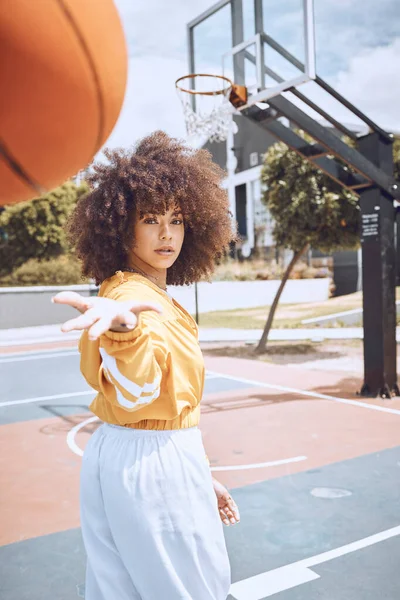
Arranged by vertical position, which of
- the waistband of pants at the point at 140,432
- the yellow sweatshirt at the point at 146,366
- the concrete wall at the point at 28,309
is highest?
the yellow sweatshirt at the point at 146,366

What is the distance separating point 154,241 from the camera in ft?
5.84

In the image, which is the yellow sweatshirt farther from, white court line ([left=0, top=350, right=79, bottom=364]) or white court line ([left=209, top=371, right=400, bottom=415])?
white court line ([left=0, top=350, right=79, bottom=364])

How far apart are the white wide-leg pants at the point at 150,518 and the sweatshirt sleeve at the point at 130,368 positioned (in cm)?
20

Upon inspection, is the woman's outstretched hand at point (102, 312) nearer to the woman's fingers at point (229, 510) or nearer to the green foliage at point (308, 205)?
the woman's fingers at point (229, 510)

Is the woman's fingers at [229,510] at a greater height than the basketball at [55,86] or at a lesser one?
lesser

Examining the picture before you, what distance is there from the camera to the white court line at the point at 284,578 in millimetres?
2705

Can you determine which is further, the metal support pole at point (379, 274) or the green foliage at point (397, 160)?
the green foliage at point (397, 160)

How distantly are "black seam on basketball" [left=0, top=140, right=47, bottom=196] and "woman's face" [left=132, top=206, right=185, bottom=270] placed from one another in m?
0.29

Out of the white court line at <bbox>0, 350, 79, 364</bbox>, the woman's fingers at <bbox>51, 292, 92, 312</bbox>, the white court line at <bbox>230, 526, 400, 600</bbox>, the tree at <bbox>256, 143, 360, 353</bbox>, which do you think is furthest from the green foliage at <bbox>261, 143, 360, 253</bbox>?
the woman's fingers at <bbox>51, 292, 92, 312</bbox>

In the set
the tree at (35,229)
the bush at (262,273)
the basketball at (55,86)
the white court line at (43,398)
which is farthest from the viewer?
the tree at (35,229)

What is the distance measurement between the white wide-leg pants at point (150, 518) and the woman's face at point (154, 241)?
19.5 inches

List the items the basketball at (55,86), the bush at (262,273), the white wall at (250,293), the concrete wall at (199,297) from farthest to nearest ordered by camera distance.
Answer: the bush at (262,273) → the white wall at (250,293) → the concrete wall at (199,297) → the basketball at (55,86)

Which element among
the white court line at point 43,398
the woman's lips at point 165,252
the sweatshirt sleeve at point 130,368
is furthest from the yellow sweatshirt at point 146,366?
the white court line at point 43,398

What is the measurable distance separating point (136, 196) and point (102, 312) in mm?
579
